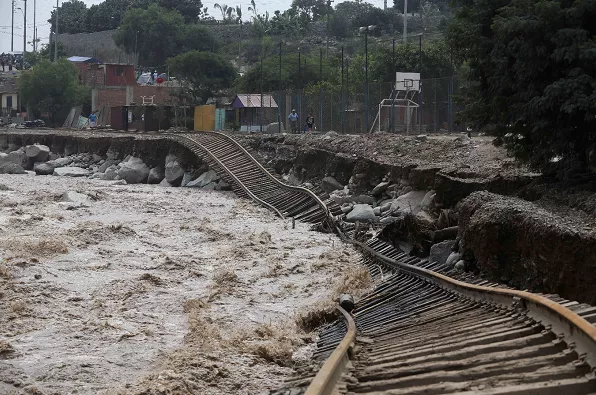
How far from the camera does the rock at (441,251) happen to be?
17188 mm

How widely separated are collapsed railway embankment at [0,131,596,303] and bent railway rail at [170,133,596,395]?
1070 millimetres

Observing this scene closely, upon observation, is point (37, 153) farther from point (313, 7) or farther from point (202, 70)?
point (313, 7)

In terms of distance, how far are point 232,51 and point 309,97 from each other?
73.8 meters

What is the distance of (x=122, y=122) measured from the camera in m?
68.2

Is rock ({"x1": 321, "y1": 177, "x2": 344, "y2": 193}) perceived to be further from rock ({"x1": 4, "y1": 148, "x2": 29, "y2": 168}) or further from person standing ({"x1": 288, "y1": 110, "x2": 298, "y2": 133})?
rock ({"x1": 4, "y1": 148, "x2": 29, "y2": 168})

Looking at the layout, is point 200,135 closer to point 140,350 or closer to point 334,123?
point 334,123

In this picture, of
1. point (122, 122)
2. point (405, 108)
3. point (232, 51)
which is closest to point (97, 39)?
point (232, 51)

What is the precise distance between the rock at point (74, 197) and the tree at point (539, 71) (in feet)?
63.8

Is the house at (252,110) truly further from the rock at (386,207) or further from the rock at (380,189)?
the rock at (386,207)

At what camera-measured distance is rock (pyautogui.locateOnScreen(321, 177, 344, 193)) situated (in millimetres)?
32812

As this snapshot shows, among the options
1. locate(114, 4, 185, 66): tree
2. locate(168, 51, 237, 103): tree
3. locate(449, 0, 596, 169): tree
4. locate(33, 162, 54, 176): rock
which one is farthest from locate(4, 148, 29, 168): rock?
locate(114, 4, 185, 66): tree

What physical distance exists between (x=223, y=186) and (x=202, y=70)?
40109mm

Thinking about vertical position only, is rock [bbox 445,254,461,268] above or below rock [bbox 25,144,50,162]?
above

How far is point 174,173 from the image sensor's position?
4578 cm
